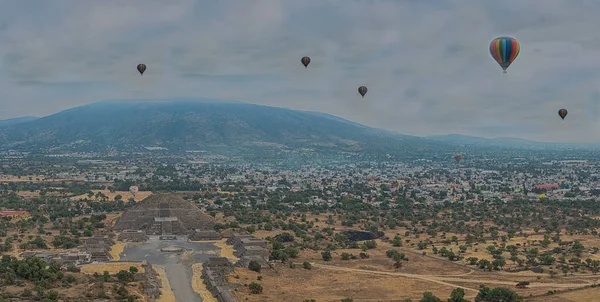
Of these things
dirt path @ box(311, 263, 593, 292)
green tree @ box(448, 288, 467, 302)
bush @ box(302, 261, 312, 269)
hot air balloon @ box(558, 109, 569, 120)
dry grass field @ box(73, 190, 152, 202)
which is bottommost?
dirt path @ box(311, 263, 593, 292)

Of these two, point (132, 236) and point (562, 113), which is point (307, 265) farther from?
point (562, 113)

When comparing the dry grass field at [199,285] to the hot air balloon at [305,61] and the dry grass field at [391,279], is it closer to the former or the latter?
the dry grass field at [391,279]

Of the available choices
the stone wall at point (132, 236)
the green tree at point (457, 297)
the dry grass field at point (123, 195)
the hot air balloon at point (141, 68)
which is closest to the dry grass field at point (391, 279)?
the green tree at point (457, 297)

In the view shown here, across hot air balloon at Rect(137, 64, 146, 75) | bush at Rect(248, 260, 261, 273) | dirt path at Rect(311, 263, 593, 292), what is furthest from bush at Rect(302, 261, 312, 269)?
hot air balloon at Rect(137, 64, 146, 75)

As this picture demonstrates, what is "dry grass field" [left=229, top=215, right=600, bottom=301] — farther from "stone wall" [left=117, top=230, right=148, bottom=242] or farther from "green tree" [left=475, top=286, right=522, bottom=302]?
"stone wall" [left=117, top=230, right=148, bottom=242]

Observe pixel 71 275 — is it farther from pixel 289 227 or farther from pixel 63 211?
pixel 63 211

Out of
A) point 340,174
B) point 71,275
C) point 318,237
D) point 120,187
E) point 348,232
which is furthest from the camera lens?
point 340,174

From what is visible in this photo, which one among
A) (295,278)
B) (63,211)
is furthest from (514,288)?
(63,211)

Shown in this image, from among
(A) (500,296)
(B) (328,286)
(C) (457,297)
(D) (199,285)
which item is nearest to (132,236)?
(D) (199,285)
